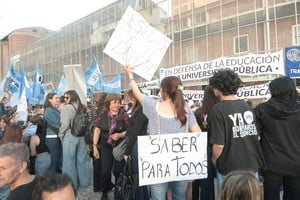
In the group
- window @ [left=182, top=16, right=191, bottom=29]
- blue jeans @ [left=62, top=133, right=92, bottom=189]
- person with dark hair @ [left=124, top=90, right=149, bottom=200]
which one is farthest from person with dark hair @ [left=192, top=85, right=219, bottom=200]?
window @ [left=182, top=16, right=191, bottom=29]

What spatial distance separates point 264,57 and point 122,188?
5.56 m

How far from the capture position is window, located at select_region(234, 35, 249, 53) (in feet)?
75.9

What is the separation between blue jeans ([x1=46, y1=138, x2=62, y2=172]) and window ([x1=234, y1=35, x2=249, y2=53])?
59.3 feet

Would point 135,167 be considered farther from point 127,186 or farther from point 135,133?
point 135,133

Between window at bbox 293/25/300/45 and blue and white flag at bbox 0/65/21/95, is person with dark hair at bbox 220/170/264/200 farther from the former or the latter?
window at bbox 293/25/300/45

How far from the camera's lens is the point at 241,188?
204 centimetres

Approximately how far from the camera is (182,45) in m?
26.8

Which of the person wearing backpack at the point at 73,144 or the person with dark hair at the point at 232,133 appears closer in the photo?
the person with dark hair at the point at 232,133

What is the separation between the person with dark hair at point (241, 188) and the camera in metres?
2.04

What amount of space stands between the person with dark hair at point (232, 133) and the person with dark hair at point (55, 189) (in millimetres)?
1545

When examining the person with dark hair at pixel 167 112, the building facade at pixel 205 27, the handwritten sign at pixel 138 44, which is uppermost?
the building facade at pixel 205 27

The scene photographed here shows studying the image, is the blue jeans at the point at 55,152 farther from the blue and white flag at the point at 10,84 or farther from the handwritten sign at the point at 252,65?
the blue and white flag at the point at 10,84

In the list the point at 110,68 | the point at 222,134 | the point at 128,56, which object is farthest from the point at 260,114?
the point at 110,68

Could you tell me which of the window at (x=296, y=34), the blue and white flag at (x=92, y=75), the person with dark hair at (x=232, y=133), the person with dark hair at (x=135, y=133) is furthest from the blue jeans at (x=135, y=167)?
the window at (x=296, y=34)
